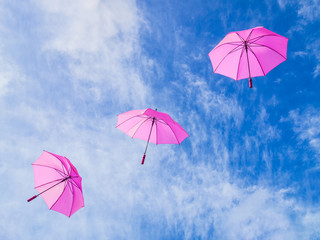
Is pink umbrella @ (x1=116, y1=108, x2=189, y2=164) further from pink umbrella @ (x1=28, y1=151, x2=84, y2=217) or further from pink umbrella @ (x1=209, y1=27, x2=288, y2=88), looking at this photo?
pink umbrella @ (x1=209, y1=27, x2=288, y2=88)

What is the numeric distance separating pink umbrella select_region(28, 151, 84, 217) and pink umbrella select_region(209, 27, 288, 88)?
30.6ft

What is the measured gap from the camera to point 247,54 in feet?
44.3

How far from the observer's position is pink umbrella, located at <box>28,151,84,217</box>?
13.7m

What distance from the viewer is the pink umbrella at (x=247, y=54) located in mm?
12867

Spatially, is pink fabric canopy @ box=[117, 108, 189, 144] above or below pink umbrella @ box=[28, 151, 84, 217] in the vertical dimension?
above

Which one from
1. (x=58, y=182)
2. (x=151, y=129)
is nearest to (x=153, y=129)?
(x=151, y=129)

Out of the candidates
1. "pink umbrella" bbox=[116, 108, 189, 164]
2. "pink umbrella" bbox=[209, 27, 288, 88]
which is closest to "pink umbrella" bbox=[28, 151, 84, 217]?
"pink umbrella" bbox=[116, 108, 189, 164]

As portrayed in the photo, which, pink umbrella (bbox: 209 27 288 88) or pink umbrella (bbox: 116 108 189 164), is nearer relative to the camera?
pink umbrella (bbox: 209 27 288 88)

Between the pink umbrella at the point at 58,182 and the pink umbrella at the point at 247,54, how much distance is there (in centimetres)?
934

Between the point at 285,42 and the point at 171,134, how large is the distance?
7290 millimetres

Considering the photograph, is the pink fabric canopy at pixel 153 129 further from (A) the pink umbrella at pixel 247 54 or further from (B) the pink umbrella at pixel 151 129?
(A) the pink umbrella at pixel 247 54

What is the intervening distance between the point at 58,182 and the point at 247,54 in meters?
11.7

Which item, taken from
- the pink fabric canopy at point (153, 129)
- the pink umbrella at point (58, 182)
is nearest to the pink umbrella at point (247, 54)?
the pink fabric canopy at point (153, 129)

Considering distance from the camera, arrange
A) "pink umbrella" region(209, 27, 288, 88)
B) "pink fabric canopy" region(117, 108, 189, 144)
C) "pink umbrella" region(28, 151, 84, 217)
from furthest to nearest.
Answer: "pink fabric canopy" region(117, 108, 189, 144) → "pink umbrella" region(28, 151, 84, 217) → "pink umbrella" region(209, 27, 288, 88)
